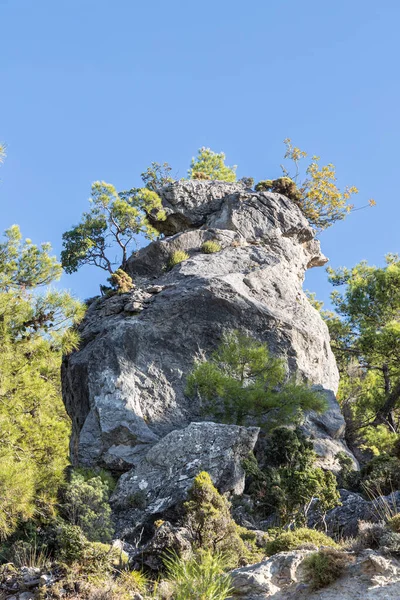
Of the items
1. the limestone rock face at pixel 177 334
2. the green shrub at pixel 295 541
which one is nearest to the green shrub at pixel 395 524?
the green shrub at pixel 295 541

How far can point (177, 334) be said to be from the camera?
23.2m

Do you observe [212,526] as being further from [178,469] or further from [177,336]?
[177,336]

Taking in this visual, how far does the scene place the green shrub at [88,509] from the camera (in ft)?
45.6

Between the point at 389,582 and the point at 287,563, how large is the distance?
1.54 meters

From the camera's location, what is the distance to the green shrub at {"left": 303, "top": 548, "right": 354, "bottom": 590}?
28.7ft

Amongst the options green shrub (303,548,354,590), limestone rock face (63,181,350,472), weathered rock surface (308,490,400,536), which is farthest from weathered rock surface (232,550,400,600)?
limestone rock face (63,181,350,472)

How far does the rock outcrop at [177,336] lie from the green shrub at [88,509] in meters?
2.14

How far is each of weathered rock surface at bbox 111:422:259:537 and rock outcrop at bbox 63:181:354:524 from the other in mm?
185

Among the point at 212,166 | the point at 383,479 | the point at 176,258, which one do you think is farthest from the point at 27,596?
the point at 212,166

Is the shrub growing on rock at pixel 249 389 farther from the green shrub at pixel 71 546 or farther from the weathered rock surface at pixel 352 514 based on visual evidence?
the green shrub at pixel 71 546

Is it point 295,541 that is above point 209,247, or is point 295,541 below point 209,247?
below

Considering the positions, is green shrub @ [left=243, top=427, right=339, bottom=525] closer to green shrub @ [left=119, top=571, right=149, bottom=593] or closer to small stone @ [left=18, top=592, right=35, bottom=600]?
green shrub @ [left=119, top=571, right=149, bottom=593]

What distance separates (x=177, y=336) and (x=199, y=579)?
14.6m

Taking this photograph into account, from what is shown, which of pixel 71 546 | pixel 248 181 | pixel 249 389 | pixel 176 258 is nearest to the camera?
pixel 71 546
